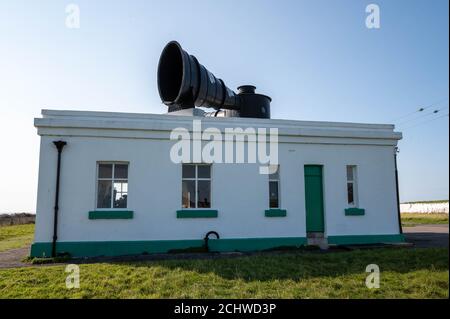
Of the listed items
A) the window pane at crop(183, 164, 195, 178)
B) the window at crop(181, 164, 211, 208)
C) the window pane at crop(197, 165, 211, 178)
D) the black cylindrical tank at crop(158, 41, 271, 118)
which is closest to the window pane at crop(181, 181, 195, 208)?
the window at crop(181, 164, 211, 208)

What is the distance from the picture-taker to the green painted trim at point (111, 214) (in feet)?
30.3

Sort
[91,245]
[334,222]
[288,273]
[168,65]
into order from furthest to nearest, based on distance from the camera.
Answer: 1. [168,65]
2. [334,222]
3. [91,245]
4. [288,273]

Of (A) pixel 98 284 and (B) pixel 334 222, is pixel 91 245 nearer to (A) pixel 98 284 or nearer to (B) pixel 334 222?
(A) pixel 98 284

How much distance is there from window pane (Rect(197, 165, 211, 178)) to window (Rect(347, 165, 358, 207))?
4534 millimetres

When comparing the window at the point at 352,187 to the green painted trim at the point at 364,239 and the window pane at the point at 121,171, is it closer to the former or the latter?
the green painted trim at the point at 364,239

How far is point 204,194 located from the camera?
1016cm

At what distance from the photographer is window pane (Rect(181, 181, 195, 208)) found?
32.8 feet

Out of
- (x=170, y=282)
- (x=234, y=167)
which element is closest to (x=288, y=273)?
(x=170, y=282)

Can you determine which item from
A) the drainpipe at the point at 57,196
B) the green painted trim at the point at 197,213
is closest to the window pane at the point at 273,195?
the green painted trim at the point at 197,213

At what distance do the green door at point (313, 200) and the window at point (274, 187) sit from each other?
3.01ft

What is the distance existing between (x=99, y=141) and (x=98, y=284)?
468 centimetres

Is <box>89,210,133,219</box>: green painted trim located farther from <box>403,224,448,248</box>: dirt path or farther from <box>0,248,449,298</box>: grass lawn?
<box>403,224,448,248</box>: dirt path

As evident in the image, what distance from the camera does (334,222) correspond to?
10633 mm

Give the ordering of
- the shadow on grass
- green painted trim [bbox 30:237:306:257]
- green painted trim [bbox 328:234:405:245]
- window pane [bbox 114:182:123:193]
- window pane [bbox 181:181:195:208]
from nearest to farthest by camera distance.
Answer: the shadow on grass
green painted trim [bbox 30:237:306:257]
window pane [bbox 114:182:123:193]
window pane [bbox 181:181:195:208]
green painted trim [bbox 328:234:405:245]
